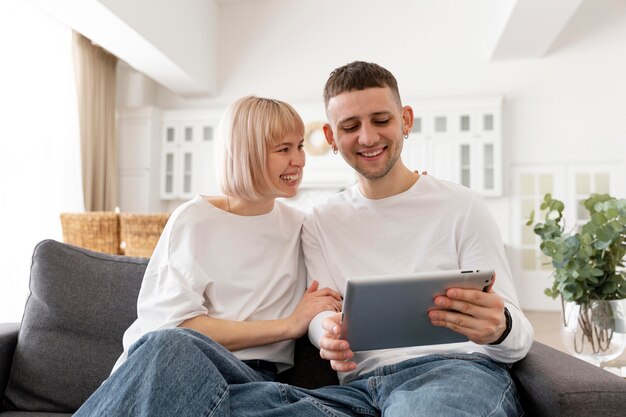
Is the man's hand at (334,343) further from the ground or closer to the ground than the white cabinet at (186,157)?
closer to the ground

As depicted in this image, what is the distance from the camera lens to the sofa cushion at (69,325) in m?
1.54

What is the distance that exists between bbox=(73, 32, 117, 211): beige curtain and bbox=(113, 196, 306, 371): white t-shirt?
4.40 meters

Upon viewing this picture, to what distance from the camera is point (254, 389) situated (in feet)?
3.88

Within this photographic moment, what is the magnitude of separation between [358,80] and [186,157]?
4959 mm

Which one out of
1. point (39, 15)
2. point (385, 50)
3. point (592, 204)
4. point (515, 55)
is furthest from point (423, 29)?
point (592, 204)

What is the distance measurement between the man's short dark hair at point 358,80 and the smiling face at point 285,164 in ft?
0.58

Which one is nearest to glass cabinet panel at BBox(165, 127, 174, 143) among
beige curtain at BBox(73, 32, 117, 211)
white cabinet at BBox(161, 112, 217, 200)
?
white cabinet at BBox(161, 112, 217, 200)

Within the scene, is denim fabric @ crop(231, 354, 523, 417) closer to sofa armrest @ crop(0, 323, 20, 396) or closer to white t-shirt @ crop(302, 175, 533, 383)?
white t-shirt @ crop(302, 175, 533, 383)

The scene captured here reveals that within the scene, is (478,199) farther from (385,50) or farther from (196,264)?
(385,50)

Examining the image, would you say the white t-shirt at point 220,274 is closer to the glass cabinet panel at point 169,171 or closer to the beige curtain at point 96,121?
the beige curtain at point 96,121

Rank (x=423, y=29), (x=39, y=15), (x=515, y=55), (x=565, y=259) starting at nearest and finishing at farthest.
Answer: (x=565, y=259), (x=39, y=15), (x=515, y=55), (x=423, y=29)

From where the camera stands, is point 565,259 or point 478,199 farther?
point 565,259

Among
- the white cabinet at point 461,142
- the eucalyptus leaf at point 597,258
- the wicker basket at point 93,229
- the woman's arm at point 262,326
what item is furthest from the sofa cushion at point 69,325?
the white cabinet at point 461,142

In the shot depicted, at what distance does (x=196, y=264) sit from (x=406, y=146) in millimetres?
4445
